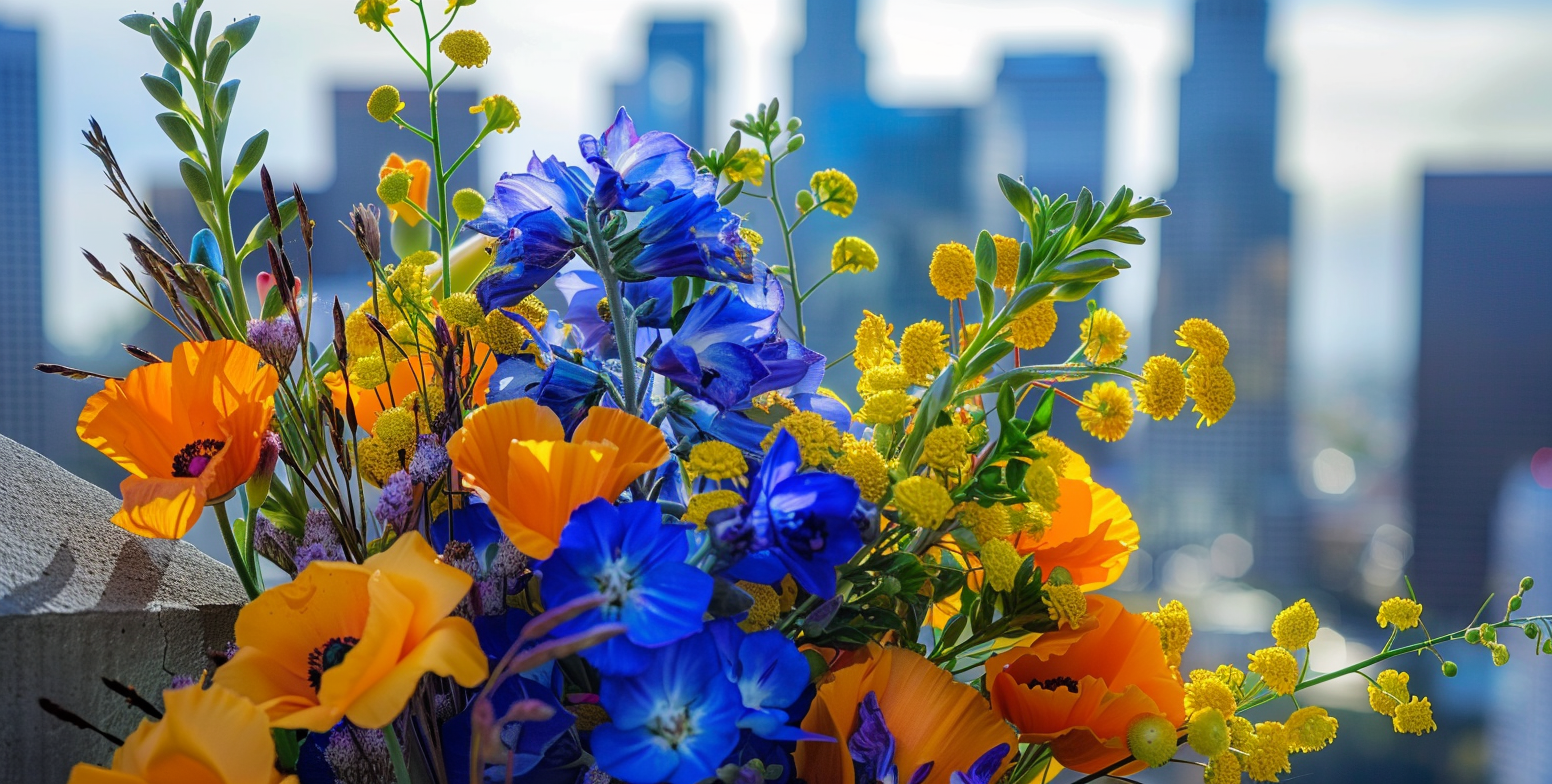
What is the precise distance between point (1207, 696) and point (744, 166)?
257 mm

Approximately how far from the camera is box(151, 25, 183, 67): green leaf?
14.2 inches

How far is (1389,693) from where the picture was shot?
403mm

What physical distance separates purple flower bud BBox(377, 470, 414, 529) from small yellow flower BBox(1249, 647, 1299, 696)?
0.29m

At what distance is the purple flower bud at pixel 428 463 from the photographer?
0.29 meters

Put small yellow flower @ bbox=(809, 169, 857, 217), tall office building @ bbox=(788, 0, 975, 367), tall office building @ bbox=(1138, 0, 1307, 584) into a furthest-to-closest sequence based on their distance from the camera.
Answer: tall office building @ bbox=(788, 0, 975, 367)
tall office building @ bbox=(1138, 0, 1307, 584)
small yellow flower @ bbox=(809, 169, 857, 217)

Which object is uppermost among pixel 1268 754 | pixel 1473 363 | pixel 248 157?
pixel 248 157

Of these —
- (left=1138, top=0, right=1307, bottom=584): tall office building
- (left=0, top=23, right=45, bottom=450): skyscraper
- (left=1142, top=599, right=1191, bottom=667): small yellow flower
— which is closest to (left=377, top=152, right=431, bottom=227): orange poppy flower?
(left=1142, top=599, right=1191, bottom=667): small yellow flower

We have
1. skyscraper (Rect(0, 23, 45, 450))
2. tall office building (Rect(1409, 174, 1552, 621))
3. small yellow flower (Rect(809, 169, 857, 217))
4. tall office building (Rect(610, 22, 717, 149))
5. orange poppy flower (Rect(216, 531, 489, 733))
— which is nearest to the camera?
orange poppy flower (Rect(216, 531, 489, 733))

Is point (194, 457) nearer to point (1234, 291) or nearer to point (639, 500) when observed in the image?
point (639, 500)

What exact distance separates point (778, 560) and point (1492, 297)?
123 ft

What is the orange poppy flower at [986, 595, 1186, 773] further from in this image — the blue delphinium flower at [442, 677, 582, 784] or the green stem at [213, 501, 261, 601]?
the green stem at [213, 501, 261, 601]

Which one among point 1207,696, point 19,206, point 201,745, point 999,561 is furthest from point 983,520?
point 19,206

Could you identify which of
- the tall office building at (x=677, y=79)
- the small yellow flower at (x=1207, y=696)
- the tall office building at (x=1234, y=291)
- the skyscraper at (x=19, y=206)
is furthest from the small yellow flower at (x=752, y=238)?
the tall office building at (x=677, y=79)

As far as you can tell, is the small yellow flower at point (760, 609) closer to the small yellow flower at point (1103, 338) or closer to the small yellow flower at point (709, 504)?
the small yellow flower at point (709, 504)
